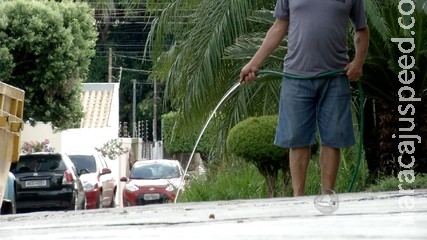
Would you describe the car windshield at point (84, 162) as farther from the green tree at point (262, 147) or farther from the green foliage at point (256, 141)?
the green foliage at point (256, 141)

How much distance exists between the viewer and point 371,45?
37.7 ft

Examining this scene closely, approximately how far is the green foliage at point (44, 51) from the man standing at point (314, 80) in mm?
21736

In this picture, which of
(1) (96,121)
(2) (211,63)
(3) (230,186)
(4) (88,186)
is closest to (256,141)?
(3) (230,186)

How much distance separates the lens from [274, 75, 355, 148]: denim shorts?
26.7 feet

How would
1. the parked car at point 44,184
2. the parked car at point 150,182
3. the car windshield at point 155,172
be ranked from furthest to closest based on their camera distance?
the car windshield at point 155,172 < the parked car at point 150,182 < the parked car at point 44,184

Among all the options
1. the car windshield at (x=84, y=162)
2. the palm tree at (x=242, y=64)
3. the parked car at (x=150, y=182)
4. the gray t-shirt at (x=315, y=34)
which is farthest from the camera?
the parked car at (x=150, y=182)

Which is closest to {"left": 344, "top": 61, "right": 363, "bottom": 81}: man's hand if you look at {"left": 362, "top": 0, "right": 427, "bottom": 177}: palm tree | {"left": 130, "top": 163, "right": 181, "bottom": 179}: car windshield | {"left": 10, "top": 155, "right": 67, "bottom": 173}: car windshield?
{"left": 362, "top": 0, "right": 427, "bottom": 177}: palm tree

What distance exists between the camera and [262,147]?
453 inches

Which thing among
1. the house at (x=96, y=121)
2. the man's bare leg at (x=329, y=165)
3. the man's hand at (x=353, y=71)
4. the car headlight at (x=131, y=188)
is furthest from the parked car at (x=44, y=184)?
the man's hand at (x=353, y=71)

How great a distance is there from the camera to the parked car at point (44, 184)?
25281 millimetres

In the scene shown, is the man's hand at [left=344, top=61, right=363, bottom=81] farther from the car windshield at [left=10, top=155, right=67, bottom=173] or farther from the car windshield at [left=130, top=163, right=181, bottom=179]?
the car windshield at [left=130, top=163, right=181, bottom=179]

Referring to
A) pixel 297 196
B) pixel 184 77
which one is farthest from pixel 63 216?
pixel 184 77

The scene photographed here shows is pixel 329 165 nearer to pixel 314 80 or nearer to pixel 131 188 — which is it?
pixel 314 80

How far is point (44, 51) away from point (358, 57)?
2282cm
